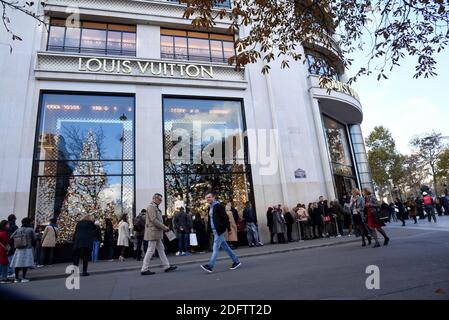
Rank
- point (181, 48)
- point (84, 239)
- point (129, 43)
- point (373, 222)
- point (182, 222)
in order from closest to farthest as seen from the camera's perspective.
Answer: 1. point (84, 239)
2. point (373, 222)
3. point (182, 222)
4. point (129, 43)
5. point (181, 48)

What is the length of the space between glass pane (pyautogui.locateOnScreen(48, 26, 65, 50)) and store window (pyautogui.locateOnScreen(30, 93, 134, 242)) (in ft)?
8.05

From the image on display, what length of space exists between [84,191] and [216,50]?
9.80 metres

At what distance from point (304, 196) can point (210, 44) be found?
9504 mm

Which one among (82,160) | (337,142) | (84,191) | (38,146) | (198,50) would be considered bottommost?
(84,191)

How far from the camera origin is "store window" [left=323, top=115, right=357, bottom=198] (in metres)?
19.3

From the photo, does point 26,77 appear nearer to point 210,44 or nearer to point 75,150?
point 75,150

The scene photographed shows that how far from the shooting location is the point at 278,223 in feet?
44.6

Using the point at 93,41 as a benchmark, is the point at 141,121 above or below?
below

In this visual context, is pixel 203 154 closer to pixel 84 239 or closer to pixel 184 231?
pixel 184 231

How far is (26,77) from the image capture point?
42.8 feet

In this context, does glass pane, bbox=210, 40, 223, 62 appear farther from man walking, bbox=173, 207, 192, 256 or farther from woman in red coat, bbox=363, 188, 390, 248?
woman in red coat, bbox=363, 188, 390, 248

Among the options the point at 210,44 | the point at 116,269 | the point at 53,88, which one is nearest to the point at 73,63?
the point at 53,88

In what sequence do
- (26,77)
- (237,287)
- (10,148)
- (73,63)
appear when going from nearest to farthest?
(237,287) → (10,148) → (26,77) → (73,63)

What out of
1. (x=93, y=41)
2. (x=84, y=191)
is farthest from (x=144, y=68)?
(x=84, y=191)
